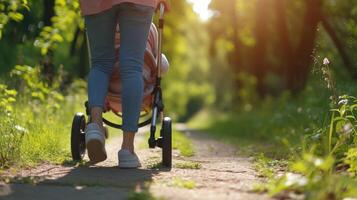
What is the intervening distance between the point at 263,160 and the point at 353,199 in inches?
86.7

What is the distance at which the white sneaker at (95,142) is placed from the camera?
4.59m

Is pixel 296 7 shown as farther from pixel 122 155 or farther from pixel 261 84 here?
pixel 122 155

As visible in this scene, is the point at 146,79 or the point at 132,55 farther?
the point at 146,79

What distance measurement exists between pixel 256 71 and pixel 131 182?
2318 cm

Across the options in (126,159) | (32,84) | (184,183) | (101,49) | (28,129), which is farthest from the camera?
(32,84)

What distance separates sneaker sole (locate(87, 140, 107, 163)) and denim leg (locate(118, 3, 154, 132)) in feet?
0.80

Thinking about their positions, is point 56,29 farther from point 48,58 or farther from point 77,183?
point 77,183

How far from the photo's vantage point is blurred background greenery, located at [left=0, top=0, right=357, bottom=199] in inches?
209

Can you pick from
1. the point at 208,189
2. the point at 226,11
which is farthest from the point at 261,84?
the point at 208,189

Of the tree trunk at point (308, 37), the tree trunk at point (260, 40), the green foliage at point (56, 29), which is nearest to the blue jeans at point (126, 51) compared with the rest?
the green foliage at point (56, 29)

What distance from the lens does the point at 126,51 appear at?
192 inches

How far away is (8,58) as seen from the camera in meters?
14.3

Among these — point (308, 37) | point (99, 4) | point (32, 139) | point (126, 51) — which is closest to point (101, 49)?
point (126, 51)

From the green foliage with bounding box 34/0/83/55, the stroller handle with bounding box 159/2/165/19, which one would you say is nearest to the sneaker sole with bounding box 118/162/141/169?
the stroller handle with bounding box 159/2/165/19
